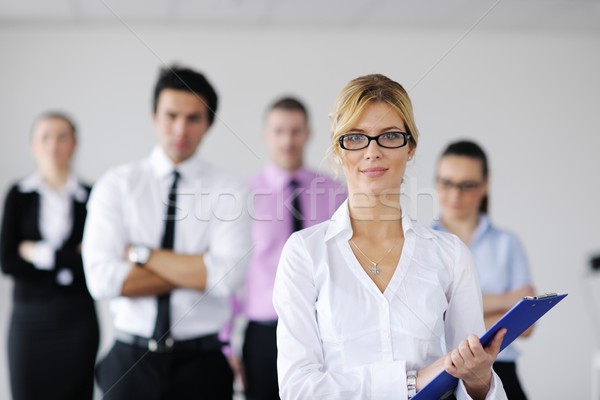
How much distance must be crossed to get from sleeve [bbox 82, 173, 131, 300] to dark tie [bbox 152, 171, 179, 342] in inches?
6.2

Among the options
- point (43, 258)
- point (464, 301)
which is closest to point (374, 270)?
point (464, 301)

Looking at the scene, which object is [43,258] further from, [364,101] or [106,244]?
[364,101]

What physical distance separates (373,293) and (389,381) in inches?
7.8

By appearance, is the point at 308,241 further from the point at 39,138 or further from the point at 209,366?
the point at 39,138

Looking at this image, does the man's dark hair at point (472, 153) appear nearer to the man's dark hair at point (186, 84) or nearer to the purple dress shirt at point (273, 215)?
the purple dress shirt at point (273, 215)

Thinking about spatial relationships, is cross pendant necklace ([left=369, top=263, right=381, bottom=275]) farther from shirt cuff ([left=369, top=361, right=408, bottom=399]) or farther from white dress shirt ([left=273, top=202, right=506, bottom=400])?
shirt cuff ([left=369, top=361, right=408, bottom=399])

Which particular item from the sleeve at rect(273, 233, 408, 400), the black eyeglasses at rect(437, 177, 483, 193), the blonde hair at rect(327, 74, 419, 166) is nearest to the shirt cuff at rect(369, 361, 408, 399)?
the sleeve at rect(273, 233, 408, 400)

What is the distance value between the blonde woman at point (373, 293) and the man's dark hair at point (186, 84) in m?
1.38

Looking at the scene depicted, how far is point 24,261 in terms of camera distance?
12.6 ft

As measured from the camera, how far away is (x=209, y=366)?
2812mm

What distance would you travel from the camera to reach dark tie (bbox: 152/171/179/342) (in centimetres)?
272

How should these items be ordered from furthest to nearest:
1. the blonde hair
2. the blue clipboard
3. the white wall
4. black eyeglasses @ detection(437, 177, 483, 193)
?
1. the white wall
2. black eyeglasses @ detection(437, 177, 483, 193)
3. the blonde hair
4. the blue clipboard

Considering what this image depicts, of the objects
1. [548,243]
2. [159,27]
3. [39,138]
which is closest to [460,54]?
[548,243]

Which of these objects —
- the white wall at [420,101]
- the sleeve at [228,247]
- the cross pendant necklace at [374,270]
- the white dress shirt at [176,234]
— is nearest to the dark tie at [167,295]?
the white dress shirt at [176,234]
